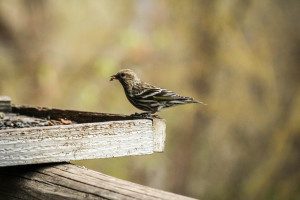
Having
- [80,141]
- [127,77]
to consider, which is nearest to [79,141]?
[80,141]

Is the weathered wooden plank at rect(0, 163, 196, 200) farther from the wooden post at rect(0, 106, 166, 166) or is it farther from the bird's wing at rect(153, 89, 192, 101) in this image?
the bird's wing at rect(153, 89, 192, 101)

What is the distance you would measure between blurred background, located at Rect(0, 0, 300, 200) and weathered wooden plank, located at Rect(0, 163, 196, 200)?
247 inches

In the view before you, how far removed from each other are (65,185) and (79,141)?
0.43m

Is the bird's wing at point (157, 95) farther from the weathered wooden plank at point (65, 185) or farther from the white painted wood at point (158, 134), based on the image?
the weathered wooden plank at point (65, 185)

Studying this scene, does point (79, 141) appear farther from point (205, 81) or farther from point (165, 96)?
point (205, 81)

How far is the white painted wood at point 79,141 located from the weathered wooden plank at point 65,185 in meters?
0.12

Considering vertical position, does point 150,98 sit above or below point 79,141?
above

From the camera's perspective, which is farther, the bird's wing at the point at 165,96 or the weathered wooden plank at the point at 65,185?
the bird's wing at the point at 165,96

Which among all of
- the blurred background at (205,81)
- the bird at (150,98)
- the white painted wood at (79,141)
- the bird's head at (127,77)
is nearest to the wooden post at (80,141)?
the white painted wood at (79,141)

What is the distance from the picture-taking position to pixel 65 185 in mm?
2707

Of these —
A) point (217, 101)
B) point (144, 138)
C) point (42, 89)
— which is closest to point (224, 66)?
point (217, 101)

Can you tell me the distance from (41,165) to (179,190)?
292 inches

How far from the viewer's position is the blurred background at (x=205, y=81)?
951 centimetres

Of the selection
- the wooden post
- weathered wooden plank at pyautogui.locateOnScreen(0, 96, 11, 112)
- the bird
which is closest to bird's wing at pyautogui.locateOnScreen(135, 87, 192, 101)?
the bird
